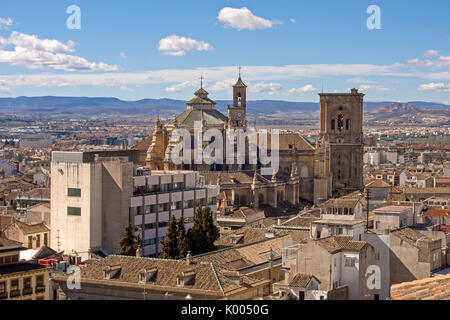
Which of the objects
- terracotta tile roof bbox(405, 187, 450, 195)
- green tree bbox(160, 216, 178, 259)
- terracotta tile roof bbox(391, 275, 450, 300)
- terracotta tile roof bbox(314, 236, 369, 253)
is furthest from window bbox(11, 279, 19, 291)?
terracotta tile roof bbox(405, 187, 450, 195)

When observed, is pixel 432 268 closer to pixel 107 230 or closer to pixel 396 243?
pixel 396 243

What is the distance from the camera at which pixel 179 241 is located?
50.2 metres

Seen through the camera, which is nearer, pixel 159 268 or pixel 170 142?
pixel 159 268

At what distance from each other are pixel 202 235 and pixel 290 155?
56.2 metres

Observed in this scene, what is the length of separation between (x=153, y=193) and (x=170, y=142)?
120 ft

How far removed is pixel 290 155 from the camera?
10781 cm

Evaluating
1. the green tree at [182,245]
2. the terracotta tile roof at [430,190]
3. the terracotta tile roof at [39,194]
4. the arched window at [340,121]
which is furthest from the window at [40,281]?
the arched window at [340,121]

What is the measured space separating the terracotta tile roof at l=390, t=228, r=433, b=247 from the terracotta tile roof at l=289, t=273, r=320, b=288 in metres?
5.56

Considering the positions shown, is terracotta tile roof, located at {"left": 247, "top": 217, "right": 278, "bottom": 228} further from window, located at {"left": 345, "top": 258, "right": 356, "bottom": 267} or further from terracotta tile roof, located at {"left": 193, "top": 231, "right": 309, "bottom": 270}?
window, located at {"left": 345, "top": 258, "right": 356, "bottom": 267}

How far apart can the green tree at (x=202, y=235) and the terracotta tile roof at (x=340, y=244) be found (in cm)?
1261

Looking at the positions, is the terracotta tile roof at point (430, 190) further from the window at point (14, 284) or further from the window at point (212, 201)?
the window at point (14, 284)

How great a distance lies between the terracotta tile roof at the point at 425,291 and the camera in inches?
1001
